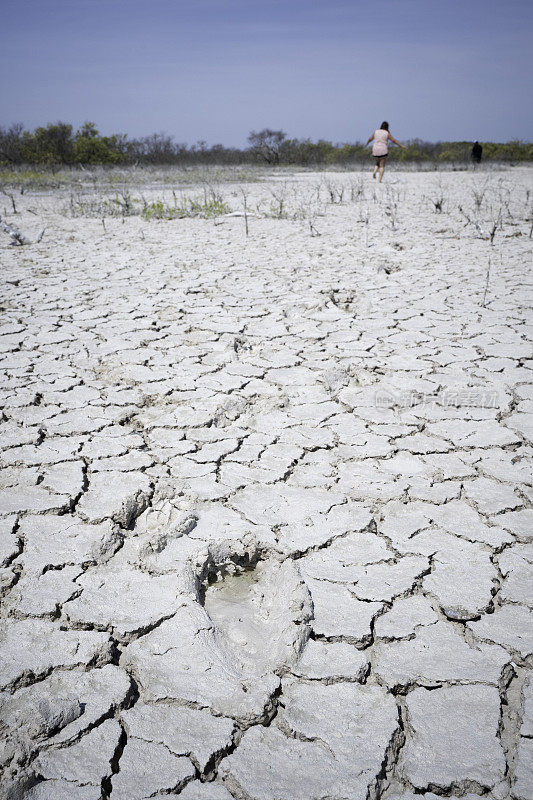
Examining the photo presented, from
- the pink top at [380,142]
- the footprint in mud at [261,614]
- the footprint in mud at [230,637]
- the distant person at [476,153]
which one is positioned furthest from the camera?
the distant person at [476,153]

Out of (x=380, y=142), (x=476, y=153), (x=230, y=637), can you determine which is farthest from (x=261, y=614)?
(x=476, y=153)

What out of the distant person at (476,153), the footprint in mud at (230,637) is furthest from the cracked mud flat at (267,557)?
the distant person at (476,153)

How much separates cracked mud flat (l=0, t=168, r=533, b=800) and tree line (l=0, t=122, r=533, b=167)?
808 inches

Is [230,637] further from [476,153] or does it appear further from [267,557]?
[476,153]

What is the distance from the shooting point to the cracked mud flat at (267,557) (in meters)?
0.97

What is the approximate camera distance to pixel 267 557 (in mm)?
1478

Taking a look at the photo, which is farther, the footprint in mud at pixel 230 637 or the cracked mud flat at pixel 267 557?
the footprint in mud at pixel 230 637

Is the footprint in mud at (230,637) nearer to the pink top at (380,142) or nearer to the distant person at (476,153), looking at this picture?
the pink top at (380,142)

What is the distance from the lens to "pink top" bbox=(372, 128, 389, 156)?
379 inches

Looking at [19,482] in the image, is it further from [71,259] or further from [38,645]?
[71,259]

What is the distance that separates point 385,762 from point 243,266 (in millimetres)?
4358

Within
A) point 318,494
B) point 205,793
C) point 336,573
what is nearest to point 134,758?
point 205,793

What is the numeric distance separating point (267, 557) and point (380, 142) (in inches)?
404

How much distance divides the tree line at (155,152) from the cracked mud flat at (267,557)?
20.5 metres
